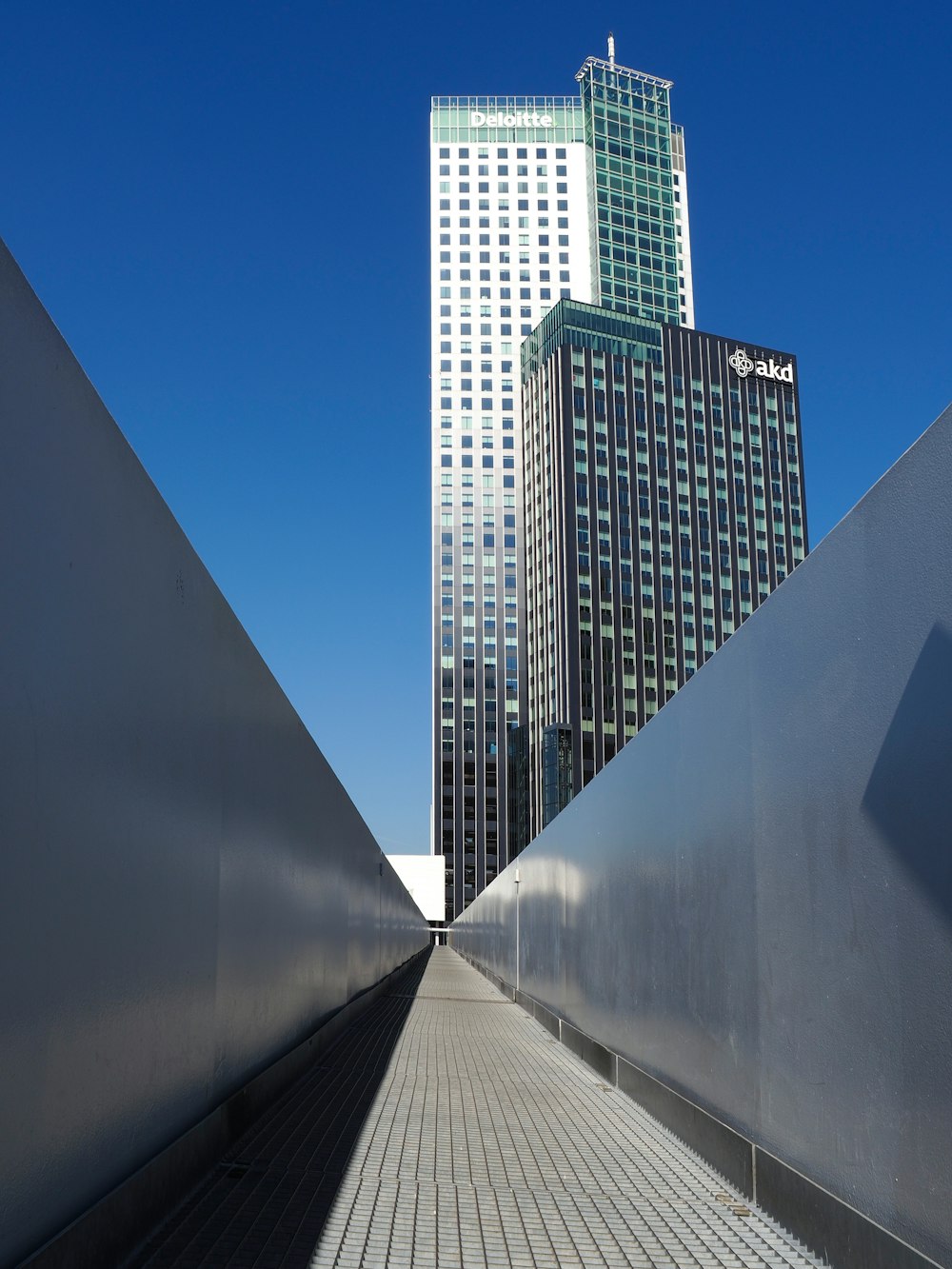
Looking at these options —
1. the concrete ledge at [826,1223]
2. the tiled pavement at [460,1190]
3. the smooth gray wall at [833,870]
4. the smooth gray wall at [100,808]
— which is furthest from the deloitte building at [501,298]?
the concrete ledge at [826,1223]

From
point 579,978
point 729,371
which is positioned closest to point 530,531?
point 729,371

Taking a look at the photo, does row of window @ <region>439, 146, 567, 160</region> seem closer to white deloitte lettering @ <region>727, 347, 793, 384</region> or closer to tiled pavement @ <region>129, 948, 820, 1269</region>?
white deloitte lettering @ <region>727, 347, 793, 384</region>

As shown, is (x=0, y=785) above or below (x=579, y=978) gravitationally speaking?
above

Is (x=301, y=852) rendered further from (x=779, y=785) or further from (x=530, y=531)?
(x=530, y=531)

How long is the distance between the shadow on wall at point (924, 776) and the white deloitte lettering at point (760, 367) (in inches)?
5028

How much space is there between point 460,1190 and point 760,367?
129m

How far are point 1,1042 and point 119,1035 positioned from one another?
39.6 inches

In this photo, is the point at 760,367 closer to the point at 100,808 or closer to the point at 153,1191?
the point at 153,1191

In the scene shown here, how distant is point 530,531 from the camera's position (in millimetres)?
128375

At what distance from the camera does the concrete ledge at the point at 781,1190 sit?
343cm

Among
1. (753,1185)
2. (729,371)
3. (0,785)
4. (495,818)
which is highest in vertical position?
(729,371)

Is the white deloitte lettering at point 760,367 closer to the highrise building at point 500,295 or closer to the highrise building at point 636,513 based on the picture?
the highrise building at point 636,513

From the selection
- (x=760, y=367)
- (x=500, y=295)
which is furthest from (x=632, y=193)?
(x=760, y=367)

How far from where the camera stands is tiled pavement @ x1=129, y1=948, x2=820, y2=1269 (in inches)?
153
